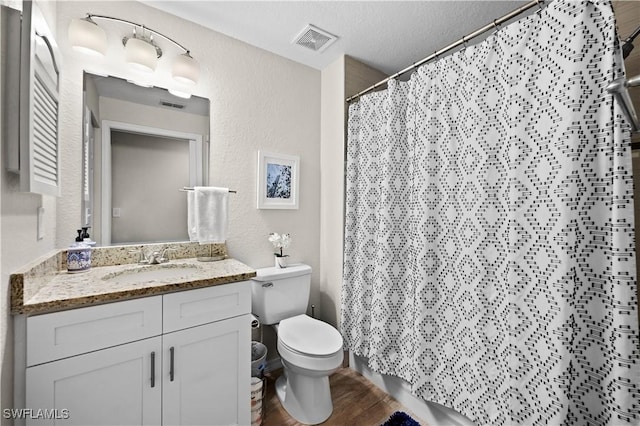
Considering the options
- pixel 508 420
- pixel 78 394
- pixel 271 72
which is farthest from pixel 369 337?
pixel 271 72

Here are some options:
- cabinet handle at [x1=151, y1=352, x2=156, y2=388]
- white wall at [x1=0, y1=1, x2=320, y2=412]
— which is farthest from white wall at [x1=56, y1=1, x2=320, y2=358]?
cabinet handle at [x1=151, y1=352, x2=156, y2=388]

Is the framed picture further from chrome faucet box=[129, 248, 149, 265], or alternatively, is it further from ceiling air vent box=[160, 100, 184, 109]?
chrome faucet box=[129, 248, 149, 265]

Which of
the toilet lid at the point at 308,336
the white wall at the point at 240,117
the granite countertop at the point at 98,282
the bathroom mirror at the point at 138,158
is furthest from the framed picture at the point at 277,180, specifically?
the toilet lid at the point at 308,336

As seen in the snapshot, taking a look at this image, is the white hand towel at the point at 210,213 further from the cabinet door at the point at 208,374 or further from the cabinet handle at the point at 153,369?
the cabinet handle at the point at 153,369

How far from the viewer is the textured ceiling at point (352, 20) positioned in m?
1.60

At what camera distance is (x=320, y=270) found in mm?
2342

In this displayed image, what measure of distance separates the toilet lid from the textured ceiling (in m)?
2.01

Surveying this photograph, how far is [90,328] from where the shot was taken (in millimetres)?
1022

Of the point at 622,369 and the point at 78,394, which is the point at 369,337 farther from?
the point at 78,394

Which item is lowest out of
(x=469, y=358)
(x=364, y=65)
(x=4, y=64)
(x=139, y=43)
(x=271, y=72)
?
(x=469, y=358)

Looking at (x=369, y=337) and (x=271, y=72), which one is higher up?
(x=271, y=72)

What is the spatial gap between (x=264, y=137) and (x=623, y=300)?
204 cm

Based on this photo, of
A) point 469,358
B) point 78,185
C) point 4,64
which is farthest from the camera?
point 78,185

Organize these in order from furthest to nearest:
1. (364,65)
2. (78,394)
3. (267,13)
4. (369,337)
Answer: (364,65), (369,337), (267,13), (78,394)
